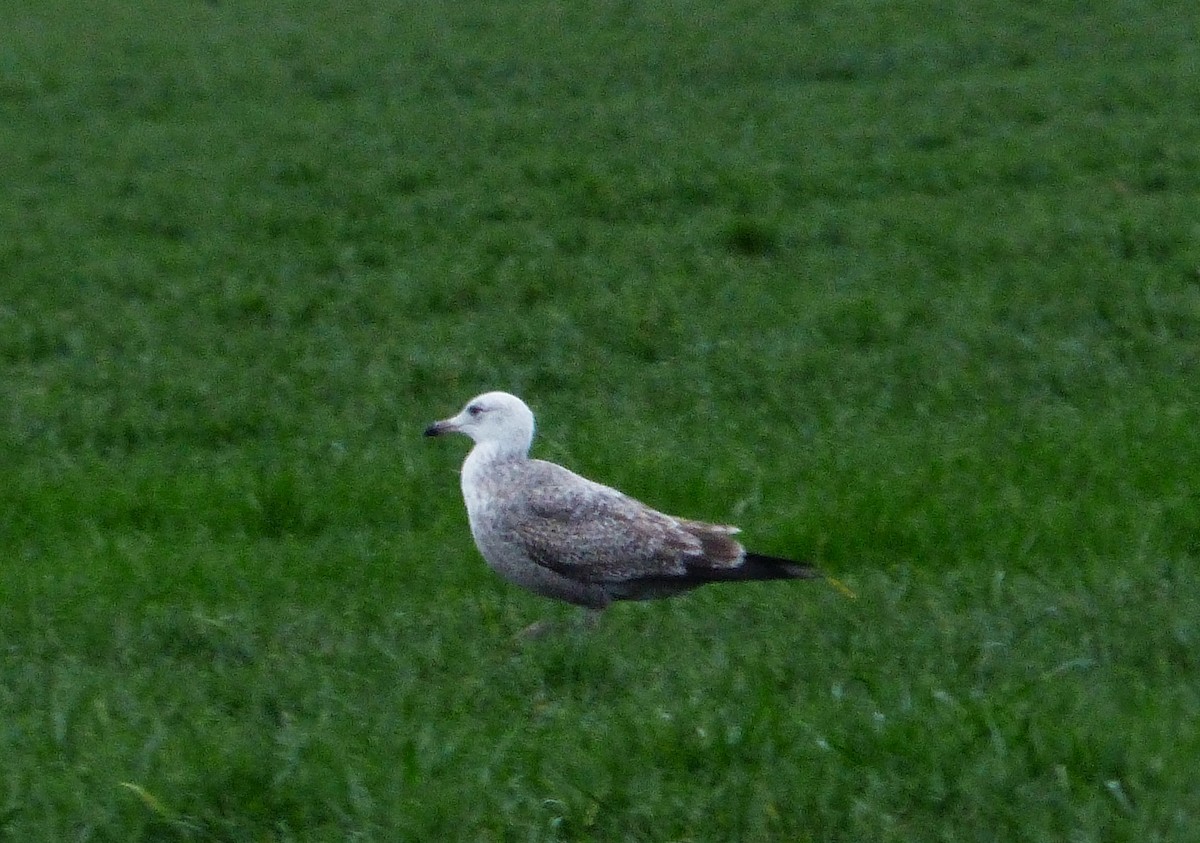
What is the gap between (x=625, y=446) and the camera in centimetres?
872

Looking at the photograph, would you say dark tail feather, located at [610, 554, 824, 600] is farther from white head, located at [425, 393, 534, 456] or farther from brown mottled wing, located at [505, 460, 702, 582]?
white head, located at [425, 393, 534, 456]

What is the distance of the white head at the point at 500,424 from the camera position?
23.5 feet

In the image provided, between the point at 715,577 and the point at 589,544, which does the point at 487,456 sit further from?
the point at 715,577

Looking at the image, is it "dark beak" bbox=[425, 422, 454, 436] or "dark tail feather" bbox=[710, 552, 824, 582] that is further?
"dark beak" bbox=[425, 422, 454, 436]

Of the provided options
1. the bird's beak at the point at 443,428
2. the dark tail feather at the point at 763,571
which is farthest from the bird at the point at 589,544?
the bird's beak at the point at 443,428

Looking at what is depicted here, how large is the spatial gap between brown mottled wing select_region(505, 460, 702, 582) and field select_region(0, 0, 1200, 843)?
23 centimetres

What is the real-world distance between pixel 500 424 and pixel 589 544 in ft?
2.32

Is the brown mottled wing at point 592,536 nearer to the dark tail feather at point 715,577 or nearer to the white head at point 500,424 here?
the dark tail feather at point 715,577

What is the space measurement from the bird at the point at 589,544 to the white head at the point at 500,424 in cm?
12

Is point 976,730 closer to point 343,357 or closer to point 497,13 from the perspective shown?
point 343,357

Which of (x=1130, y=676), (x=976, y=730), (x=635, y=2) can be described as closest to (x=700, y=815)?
(x=976, y=730)

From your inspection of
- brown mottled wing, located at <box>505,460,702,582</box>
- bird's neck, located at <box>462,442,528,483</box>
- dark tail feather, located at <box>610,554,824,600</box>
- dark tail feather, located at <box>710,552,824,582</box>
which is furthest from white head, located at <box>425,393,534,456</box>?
dark tail feather, located at <box>710,552,824,582</box>

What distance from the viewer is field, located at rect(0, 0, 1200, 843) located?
15.8 ft

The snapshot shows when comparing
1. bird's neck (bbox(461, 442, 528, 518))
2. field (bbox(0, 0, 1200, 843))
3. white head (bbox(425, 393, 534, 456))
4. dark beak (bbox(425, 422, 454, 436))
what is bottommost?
field (bbox(0, 0, 1200, 843))
